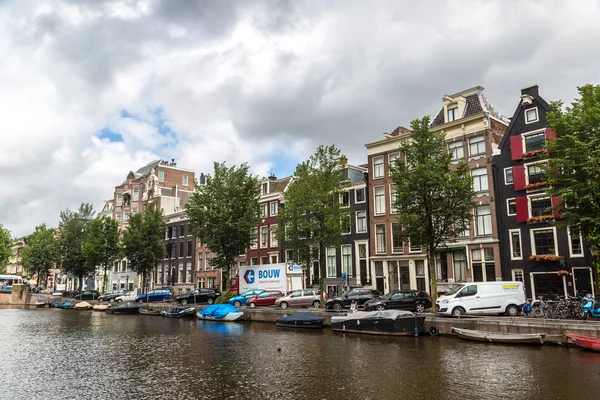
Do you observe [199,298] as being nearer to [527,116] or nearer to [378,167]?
[378,167]

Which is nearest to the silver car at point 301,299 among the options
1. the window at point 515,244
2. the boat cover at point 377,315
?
the boat cover at point 377,315

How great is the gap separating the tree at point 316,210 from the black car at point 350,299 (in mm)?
2684

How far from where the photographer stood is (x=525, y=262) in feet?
131

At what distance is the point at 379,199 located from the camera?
171 ft

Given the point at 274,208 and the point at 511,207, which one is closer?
the point at 511,207

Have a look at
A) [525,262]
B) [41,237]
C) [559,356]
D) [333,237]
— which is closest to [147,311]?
[333,237]

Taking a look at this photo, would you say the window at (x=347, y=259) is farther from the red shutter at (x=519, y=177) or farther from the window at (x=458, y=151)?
the red shutter at (x=519, y=177)

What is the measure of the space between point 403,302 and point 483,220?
14.1 meters

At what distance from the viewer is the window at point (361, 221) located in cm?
5341

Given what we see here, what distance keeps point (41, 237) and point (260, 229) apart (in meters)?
52.8

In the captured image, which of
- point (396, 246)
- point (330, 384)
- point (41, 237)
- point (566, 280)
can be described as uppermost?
point (41, 237)

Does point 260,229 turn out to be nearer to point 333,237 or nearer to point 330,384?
point 333,237

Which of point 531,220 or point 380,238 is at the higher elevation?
point 531,220

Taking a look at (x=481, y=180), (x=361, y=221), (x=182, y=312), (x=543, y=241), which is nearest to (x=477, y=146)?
(x=481, y=180)
